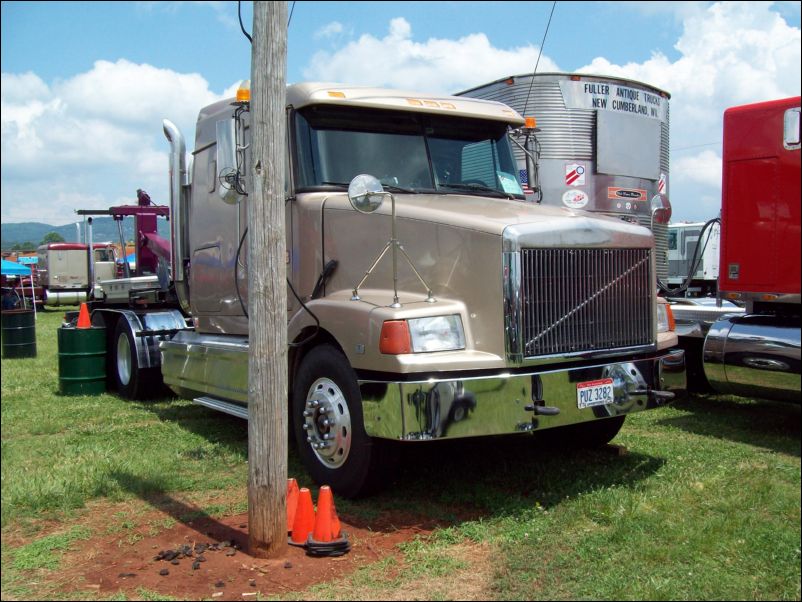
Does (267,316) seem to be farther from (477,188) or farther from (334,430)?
(477,188)

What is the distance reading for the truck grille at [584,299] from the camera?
16.6ft

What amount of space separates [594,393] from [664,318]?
119 cm

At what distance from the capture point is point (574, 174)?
10.6 m

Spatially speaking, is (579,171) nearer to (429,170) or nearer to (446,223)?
(429,170)

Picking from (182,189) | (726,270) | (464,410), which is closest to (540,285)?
(464,410)

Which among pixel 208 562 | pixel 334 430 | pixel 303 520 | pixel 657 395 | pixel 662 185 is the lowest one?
pixel 208 562

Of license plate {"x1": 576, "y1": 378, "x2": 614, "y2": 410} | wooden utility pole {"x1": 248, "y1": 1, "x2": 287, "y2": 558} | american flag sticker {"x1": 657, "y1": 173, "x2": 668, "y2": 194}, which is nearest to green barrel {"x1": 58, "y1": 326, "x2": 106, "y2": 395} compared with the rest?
wooden utility pole {"x1": 248, "y1": 1, "x2": 287, "y2": 558}

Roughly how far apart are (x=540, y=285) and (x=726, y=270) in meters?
1.37

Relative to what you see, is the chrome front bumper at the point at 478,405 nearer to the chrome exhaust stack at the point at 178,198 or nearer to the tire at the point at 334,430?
the tire at the point at 334,430

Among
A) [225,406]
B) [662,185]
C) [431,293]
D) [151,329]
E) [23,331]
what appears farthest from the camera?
[662,185]

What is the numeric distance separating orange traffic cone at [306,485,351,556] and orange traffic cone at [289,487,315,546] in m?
0.08

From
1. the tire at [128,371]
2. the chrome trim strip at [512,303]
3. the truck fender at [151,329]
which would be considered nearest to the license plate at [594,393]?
the chrome trim strip at [512,303]

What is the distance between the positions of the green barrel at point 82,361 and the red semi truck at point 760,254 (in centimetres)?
710

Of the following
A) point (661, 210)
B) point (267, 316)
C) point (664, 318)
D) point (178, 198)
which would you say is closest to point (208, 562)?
point (267, 316)
